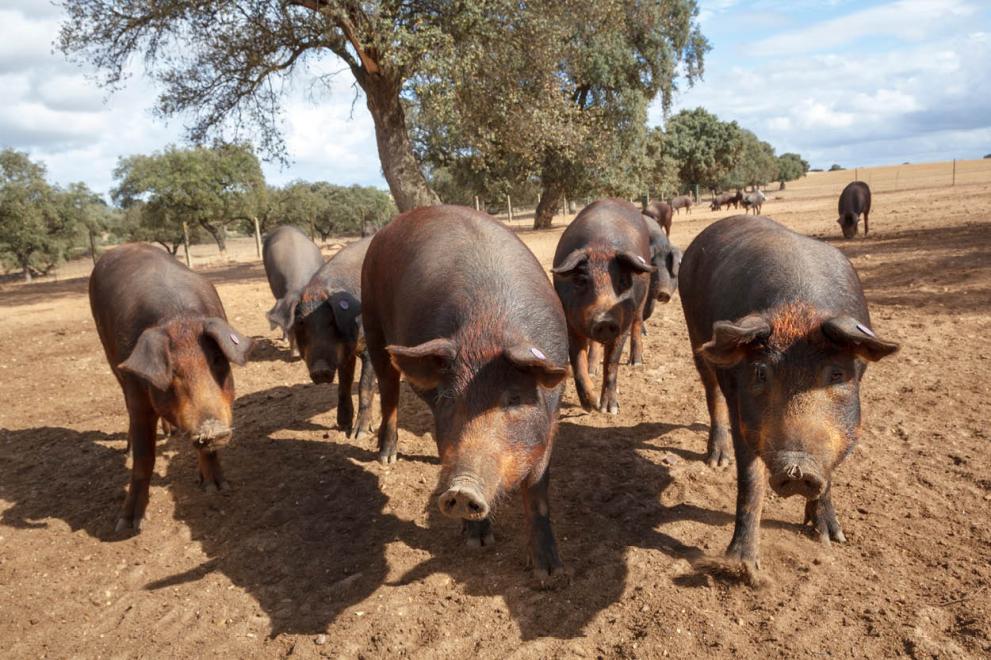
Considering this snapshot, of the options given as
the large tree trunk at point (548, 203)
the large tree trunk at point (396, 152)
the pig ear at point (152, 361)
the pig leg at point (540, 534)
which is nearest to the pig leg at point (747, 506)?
the pig leg at point (540, 534)

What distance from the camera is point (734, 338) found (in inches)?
124

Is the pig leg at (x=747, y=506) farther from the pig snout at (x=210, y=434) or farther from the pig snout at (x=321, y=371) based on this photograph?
the pig snout at (x=321, y=371)

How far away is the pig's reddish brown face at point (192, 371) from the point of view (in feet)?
14.2

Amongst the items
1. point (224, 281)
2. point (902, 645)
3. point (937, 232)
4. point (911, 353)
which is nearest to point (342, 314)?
point (902, 645)

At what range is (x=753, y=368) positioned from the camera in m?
3.30

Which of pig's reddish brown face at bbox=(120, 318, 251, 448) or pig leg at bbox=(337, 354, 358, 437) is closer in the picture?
pig's reddish brown face at bbox=(120, 318, 251, 448)

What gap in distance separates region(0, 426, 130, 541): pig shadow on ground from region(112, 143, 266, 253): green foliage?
92.0 ft

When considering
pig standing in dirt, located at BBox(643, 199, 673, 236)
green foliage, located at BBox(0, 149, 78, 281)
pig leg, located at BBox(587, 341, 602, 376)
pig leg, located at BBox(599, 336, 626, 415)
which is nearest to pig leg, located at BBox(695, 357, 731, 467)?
pig leg, located at BBox(599, 336, 626, 415)

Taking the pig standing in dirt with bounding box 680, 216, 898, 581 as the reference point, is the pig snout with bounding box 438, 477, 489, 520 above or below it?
below

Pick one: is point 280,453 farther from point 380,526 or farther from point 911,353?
point 911,353

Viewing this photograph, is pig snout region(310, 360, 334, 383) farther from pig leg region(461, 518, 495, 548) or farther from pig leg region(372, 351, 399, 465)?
pig leg region(461, 518, 495, 548)

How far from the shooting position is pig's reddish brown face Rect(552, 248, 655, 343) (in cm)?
627

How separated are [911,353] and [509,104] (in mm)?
11656

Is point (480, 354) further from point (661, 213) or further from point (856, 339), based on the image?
point (661, 213)
